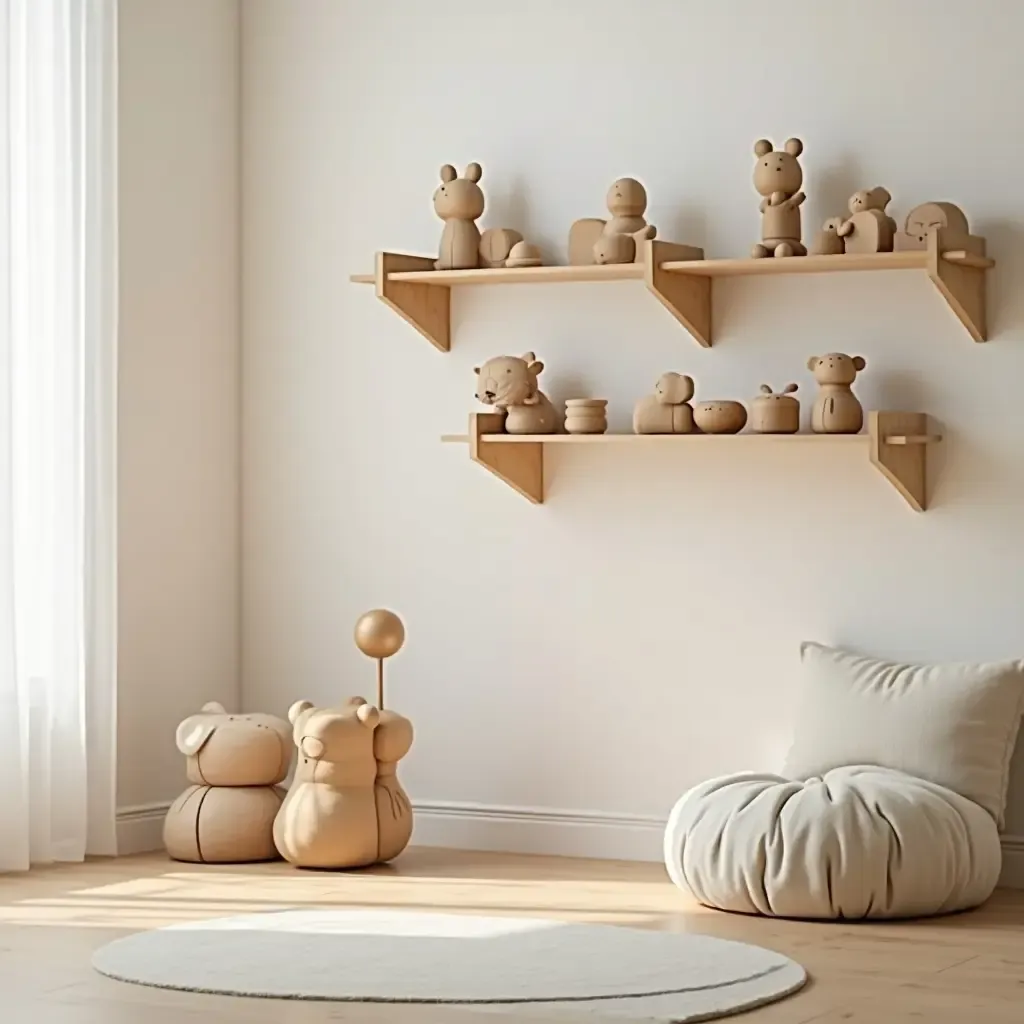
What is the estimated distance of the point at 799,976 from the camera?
Result: 3260 mm

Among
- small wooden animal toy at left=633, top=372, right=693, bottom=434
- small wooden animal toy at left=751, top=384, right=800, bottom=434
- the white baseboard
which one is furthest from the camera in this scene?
the white baseboard

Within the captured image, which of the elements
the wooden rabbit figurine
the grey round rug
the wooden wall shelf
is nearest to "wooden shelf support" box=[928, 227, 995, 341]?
the wooden wall shelf

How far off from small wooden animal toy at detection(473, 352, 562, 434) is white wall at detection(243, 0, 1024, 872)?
7.1 inches

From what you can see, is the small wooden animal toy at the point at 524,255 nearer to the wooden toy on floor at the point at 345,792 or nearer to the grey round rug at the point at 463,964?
the wooden toy on floor at the point at 345,792

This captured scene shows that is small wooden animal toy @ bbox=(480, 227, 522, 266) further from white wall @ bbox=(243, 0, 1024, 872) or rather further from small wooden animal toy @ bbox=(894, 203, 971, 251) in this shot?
small wooden animal toy @ bbox=(894, 203, 971, 251)

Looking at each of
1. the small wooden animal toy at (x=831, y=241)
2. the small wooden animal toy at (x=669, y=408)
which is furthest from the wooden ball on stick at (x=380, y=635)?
the small wooden animal toy at (x=831, y=241)

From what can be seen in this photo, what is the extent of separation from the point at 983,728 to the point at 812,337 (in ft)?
3.10

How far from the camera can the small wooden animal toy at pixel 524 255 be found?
4598 millimetres

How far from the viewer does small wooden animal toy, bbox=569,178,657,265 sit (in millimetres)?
4477

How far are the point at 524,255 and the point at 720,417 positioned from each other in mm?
615

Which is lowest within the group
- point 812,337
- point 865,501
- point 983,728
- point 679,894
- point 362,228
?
point 679,894

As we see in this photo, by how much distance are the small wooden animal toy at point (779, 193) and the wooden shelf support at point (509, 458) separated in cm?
72

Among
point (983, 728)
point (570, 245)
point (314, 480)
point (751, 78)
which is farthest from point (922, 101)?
point (314, 480)

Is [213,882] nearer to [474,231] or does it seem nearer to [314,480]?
[314,480]
